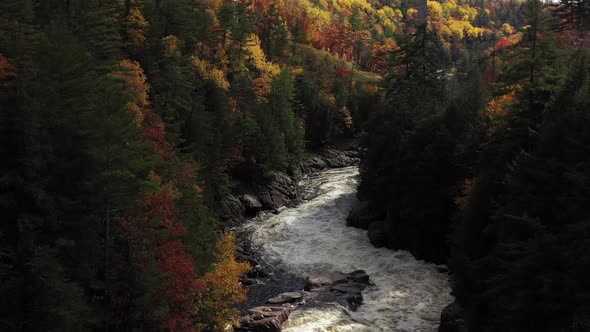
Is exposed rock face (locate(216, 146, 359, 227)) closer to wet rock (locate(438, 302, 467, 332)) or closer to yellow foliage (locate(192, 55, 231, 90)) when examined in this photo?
yellow foliage (locate(192, 55, 231, 90))

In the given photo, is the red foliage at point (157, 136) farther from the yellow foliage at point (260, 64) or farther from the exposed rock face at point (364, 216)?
the yellow foliage at point (260, 64)

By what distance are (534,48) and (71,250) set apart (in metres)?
33.7

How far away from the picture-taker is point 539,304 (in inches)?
805

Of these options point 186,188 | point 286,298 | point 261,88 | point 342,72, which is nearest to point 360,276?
point 286,298

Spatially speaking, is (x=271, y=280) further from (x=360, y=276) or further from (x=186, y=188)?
(x=186, y=188)

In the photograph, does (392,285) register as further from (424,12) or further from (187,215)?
(424,12)

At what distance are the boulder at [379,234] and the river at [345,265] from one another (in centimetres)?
82

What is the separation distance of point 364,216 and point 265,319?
2597cm

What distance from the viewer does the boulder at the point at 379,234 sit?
152 ft

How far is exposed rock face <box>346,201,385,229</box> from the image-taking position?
52062 mm

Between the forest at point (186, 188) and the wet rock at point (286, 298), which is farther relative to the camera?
the wet rock at point (286, 298)

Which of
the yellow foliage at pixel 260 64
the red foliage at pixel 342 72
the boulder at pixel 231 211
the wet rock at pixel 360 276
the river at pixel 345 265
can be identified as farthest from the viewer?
the red foliage at pixel 342 72

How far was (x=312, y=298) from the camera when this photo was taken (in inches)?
1342

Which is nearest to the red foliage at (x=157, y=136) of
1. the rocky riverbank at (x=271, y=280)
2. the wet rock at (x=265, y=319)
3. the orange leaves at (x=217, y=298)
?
the orange leaves at (x=217, y=298)
